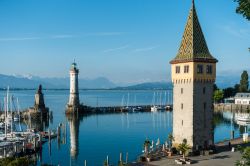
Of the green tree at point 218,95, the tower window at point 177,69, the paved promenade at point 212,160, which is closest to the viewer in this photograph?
the paved promenade at point 212,160

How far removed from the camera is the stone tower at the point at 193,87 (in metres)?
44.6

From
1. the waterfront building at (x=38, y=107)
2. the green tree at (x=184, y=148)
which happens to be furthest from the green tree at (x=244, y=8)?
the waterfront building at (x=38, y=107)

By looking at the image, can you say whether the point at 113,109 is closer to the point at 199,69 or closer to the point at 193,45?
the point at 193,45

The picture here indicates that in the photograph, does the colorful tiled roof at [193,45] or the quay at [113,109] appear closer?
the colorful tiled roof at [193,45]

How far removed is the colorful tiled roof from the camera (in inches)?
1793

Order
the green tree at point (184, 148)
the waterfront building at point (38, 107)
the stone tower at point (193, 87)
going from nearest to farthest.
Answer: the green tree at point (184, 148)
the stone tower at point (193, 87)
the waterfront building at point (38, 107)

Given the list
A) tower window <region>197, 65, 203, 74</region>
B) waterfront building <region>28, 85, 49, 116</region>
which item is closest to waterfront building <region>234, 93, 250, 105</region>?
waterfront building <region>28, 85, 49, 116</region>

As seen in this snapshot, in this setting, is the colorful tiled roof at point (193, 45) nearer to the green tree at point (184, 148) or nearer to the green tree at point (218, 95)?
the green tree at point (184, 148)

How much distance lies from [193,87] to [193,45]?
5031 mm

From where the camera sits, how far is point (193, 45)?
4584 centimetres

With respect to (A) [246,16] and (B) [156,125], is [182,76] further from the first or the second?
(B) [156,125]

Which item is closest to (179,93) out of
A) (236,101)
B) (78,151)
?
(78,151)

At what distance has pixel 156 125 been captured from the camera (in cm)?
10638

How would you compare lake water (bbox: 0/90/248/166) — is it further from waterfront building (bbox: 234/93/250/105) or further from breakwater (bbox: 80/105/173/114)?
waterfront building (bbox: 234/93/250/105)
